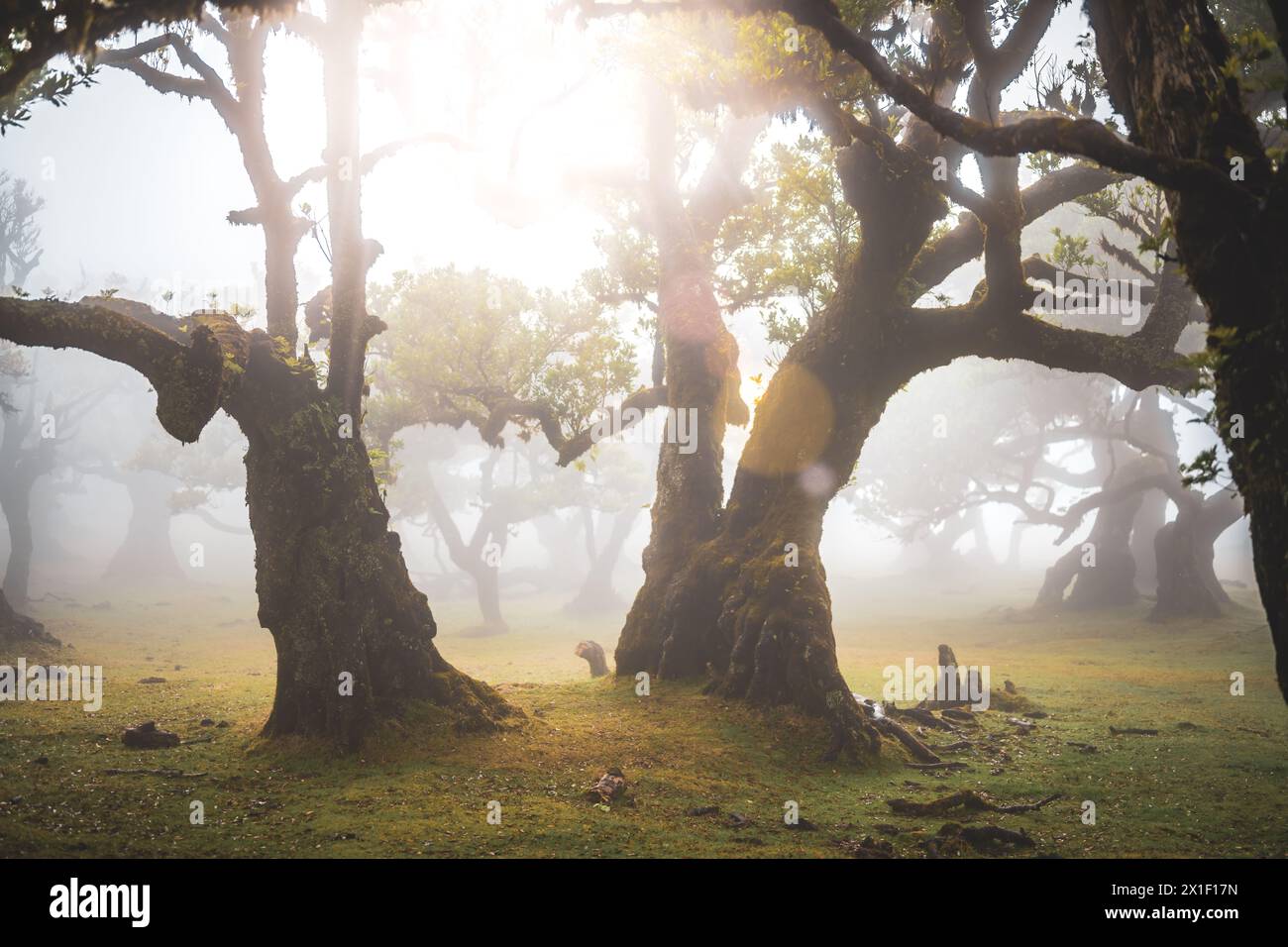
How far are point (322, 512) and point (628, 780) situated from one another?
5697 millimetres

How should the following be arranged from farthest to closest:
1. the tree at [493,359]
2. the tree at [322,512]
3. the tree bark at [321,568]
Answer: the tree at [493,359]
the tree bark at [321,568]
the tree at [322,512]

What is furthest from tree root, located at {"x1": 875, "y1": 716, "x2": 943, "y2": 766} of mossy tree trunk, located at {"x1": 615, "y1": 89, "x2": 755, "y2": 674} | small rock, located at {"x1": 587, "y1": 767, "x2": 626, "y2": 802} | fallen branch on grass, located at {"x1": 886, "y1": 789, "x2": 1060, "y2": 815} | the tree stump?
the tree stump

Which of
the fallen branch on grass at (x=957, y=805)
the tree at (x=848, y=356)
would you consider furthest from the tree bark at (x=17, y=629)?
the fallen branch on grass at (x=957, y=805)

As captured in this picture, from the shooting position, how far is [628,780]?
9.66 m

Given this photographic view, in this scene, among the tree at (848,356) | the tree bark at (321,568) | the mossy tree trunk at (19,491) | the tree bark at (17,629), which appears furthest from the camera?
the mossy tree trunk at (19,491)

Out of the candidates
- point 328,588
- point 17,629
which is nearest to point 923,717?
point 328,588

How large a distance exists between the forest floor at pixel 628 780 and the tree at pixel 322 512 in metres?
0.69

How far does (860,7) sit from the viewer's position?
992cm

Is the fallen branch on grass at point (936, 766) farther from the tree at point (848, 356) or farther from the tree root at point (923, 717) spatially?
the tree root at point (923, 717)

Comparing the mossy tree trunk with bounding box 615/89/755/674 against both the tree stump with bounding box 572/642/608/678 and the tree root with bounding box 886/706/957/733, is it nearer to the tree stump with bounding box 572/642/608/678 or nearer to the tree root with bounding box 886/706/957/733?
the tree stump with bounding box 572/642/608/678

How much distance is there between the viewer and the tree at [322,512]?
1034cm

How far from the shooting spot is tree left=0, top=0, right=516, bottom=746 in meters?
10.3

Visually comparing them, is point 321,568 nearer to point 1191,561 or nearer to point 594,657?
point 594,657
